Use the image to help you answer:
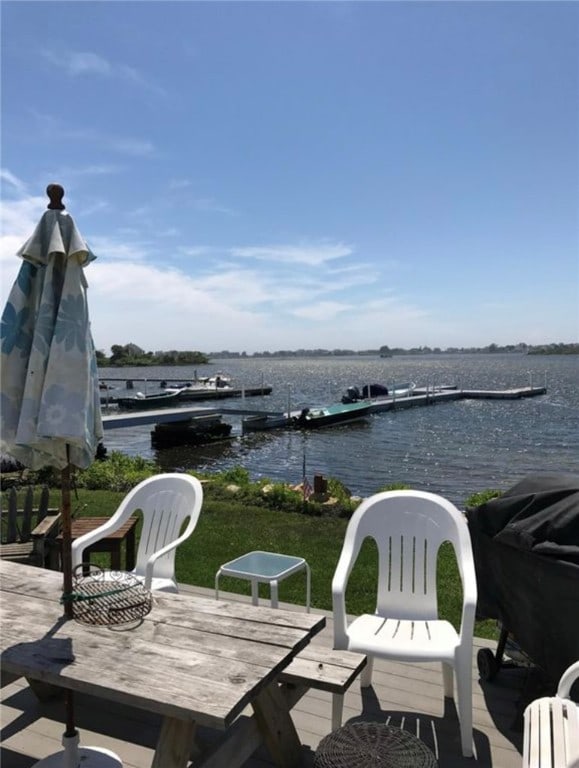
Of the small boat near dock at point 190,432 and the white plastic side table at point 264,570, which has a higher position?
the white plastic side table at point 264,570

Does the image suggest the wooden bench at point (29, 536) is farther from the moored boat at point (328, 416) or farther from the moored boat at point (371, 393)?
the moored boat at point (371, 393)

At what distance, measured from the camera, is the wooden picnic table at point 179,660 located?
1526mm

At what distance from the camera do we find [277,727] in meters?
A: 2.06

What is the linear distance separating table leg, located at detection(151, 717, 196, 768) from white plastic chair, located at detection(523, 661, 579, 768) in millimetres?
990

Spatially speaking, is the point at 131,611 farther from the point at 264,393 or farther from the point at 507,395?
the point at 264,393

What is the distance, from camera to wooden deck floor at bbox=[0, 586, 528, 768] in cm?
225

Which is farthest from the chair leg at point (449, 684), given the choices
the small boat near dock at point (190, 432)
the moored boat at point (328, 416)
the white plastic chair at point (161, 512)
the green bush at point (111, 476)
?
the moored boat at point (328, 416)

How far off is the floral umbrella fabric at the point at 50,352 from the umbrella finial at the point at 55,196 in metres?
0.03

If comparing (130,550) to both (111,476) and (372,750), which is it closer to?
(372,750)

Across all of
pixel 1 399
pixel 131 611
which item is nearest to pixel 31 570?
pixel 131 611

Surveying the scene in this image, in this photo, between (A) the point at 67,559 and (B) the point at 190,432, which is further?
(B) the point at 190,432

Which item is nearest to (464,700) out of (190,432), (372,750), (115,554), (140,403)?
(372,750)

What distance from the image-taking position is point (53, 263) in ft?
6.06

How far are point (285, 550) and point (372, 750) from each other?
3.63 meters
